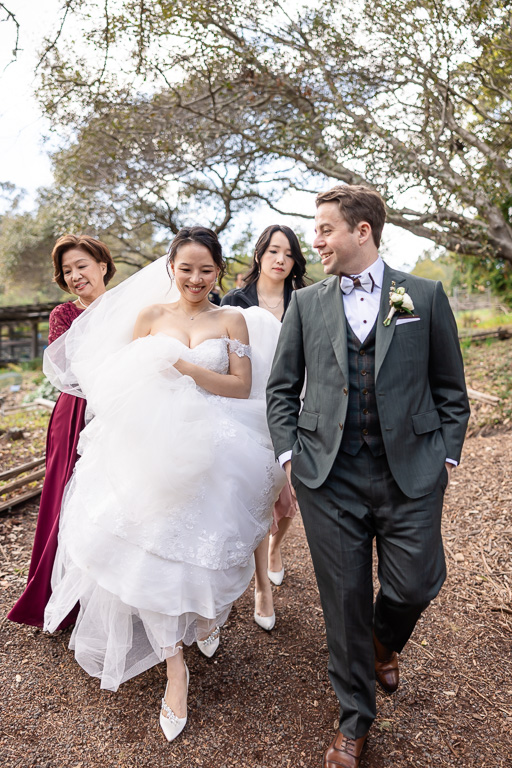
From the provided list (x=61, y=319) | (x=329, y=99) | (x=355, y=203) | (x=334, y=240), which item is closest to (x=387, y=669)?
(x=334, y=240)

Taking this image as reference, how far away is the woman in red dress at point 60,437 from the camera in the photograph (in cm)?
344

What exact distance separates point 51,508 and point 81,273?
1.55m

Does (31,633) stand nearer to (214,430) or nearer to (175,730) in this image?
(175,730)

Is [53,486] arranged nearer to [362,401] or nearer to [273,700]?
[273,700]

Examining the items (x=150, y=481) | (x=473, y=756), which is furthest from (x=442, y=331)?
(x=473, y=756)

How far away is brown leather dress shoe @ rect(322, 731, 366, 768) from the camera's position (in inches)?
93.7

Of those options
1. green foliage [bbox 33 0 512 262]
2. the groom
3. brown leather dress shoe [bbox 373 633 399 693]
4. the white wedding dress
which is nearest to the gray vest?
the groom

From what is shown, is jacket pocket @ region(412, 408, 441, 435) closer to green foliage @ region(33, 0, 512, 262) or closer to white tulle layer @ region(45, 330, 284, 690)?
white tulle layer @ region(45, 330, 284, 690)

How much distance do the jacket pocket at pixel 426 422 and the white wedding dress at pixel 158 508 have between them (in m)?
0.85

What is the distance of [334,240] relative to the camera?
251 cm

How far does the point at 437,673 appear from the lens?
310 centimetres

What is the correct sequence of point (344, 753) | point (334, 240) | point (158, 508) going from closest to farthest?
point (344, 753), point (334, 240), point (158, 508)

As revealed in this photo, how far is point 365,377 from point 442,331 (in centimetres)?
41

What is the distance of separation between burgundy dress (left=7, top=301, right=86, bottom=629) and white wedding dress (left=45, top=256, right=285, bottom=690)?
0.44 meters
